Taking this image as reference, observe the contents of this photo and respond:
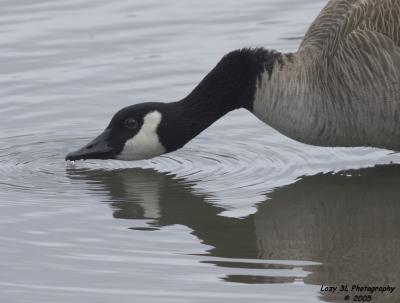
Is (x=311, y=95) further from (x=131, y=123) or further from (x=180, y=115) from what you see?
(x=131, y=123)

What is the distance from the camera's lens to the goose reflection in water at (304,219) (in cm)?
767

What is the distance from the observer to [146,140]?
977cm

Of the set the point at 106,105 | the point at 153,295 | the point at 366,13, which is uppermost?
the point at 366,13

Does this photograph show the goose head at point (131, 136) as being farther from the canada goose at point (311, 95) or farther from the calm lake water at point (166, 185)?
the calm lake water at point (166, 185)

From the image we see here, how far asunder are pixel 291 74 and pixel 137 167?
1580 millimetres

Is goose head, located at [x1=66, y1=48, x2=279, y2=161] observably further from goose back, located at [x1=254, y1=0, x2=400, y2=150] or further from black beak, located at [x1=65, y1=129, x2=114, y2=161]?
goose back, located at [x1=254, y1=0, x2=400, y2=150]

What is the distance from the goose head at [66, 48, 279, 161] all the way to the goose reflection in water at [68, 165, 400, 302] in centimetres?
26

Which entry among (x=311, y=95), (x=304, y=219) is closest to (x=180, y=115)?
(x=311, y=95)

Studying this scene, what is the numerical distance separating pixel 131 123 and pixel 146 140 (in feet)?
0.60

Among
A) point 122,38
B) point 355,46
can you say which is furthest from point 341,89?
point 122,38

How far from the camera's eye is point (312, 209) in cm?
901

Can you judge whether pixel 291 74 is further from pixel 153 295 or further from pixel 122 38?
pixel 122 38

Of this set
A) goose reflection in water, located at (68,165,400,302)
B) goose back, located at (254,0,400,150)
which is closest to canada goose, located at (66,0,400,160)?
goose back, located at (254,0,400,150)

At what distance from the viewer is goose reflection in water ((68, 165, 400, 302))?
7.67 meters
